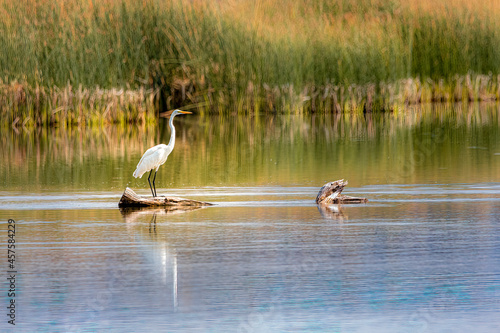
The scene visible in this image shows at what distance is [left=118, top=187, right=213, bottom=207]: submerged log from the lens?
35.7 ft

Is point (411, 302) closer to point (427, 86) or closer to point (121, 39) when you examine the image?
point (121, 39)

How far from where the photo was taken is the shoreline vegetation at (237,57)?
22906mm

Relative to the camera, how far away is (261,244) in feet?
28.3

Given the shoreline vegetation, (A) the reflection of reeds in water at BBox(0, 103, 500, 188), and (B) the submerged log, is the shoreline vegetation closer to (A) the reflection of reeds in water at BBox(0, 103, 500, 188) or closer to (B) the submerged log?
(A) the reflection of reeds in water at BBox(0, 103, 500, 188)

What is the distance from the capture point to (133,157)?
55.6 feet

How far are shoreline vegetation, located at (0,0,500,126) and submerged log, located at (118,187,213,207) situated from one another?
1196 cm

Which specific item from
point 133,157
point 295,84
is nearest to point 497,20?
point 295,84

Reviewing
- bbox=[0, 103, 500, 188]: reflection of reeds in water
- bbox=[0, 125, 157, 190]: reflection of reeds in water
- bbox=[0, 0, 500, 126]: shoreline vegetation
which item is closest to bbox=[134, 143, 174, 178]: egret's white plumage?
bbox=[0, 103, 500, 188]: reflection of reeds in water

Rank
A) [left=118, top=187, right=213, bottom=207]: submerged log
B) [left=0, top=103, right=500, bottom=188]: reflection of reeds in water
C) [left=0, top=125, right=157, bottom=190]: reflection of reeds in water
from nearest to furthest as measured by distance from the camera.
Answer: [left=118, top=187, right=213, bottom=207]: submerged log, [left=0, top=103, right=500, bottom=188]: reflection of reeds in water, [left=0, top=125, right=157, bottom=190]: reflection of reeds in water

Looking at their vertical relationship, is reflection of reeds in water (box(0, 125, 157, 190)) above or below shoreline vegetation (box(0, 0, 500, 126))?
below

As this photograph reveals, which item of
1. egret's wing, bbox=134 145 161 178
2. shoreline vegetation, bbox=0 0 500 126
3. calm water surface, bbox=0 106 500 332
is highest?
shoreline vegetation, bbox=0 0 500 126

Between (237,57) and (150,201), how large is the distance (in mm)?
15672

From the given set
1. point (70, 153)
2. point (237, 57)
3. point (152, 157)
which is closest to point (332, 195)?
point (152, 157)

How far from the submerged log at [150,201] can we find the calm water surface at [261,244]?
165mm
